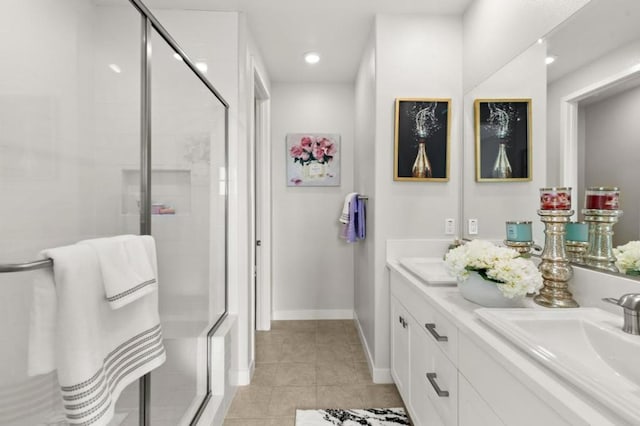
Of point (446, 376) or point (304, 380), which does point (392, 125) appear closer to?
point (446, 376)

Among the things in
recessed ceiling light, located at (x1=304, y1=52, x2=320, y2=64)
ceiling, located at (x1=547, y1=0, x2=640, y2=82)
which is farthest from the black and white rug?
recessed ceiling light, located at (x1=304, y1=52, x2=320, y2=64)

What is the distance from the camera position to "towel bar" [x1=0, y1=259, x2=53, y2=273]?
2.41 ft

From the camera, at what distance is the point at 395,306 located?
7.19 ft

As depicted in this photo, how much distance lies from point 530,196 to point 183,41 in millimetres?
2309

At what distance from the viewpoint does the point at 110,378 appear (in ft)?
3.15

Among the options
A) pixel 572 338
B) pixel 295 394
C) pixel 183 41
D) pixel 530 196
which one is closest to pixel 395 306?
pixel 295 394

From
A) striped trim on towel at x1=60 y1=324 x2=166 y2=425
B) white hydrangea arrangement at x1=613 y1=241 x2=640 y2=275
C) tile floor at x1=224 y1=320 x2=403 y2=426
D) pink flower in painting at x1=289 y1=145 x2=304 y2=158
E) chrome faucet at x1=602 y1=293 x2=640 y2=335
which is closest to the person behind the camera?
striped trim on towel at x1=60 y1=324 x2=166 y2=425

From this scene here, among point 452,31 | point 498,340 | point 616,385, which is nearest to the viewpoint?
point 616,385

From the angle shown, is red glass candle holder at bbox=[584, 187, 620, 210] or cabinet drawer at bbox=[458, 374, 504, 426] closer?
cabinet drawer at bbox=[458, 374, 504, 426]

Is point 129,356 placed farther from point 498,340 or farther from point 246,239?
point 246,239

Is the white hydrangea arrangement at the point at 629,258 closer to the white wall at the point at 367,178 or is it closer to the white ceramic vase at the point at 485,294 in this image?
the white ceramic vase at the point at 485,294

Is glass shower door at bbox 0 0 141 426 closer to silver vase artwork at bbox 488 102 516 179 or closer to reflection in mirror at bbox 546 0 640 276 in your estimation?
reflection in mirror at bbox 546 0 640 276

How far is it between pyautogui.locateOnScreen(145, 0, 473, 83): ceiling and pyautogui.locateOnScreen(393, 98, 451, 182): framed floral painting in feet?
2.00

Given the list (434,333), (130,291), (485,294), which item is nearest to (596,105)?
(485,294)
